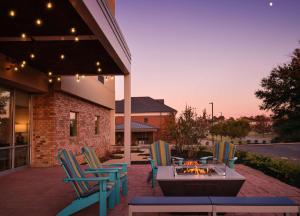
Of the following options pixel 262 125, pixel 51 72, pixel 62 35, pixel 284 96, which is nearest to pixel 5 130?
pixel 51 72

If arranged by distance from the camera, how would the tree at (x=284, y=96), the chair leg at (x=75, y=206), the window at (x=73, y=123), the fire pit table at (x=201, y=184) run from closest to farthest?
the chair leg at (x=75, y=206) < the fire pit table at (x=201, y=184) < the window at (x=73, y=123) < the tree at (x=284, y=96)

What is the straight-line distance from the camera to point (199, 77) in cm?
2234

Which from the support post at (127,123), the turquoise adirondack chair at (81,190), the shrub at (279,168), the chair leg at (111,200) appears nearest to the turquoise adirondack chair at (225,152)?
the shrub at (279,168)

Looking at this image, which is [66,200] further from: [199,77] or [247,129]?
[247,129]

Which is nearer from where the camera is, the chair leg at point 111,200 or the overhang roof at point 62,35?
the overhang roof at point 62,35

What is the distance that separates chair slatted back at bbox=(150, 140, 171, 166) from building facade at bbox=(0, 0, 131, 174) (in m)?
2.56

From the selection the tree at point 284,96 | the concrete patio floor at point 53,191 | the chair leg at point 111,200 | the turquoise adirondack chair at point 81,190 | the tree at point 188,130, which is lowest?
the concrete patio floor at point 53,191

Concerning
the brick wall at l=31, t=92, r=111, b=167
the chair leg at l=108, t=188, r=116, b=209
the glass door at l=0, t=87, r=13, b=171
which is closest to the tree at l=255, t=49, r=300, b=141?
the brick wall at l=31, t=92, r=111, b=167

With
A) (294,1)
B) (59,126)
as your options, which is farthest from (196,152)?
(294,1)

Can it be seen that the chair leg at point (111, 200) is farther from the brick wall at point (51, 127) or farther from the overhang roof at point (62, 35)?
the brick wall at point (51, 127)

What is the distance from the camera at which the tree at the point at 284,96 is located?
1727 centimetres

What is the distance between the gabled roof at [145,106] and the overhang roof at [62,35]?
102ft

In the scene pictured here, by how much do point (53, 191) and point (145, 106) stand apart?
115 feet

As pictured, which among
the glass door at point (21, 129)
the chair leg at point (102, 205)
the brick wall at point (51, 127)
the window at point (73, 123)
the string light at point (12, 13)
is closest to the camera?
the chair leg at point (102, 205)
